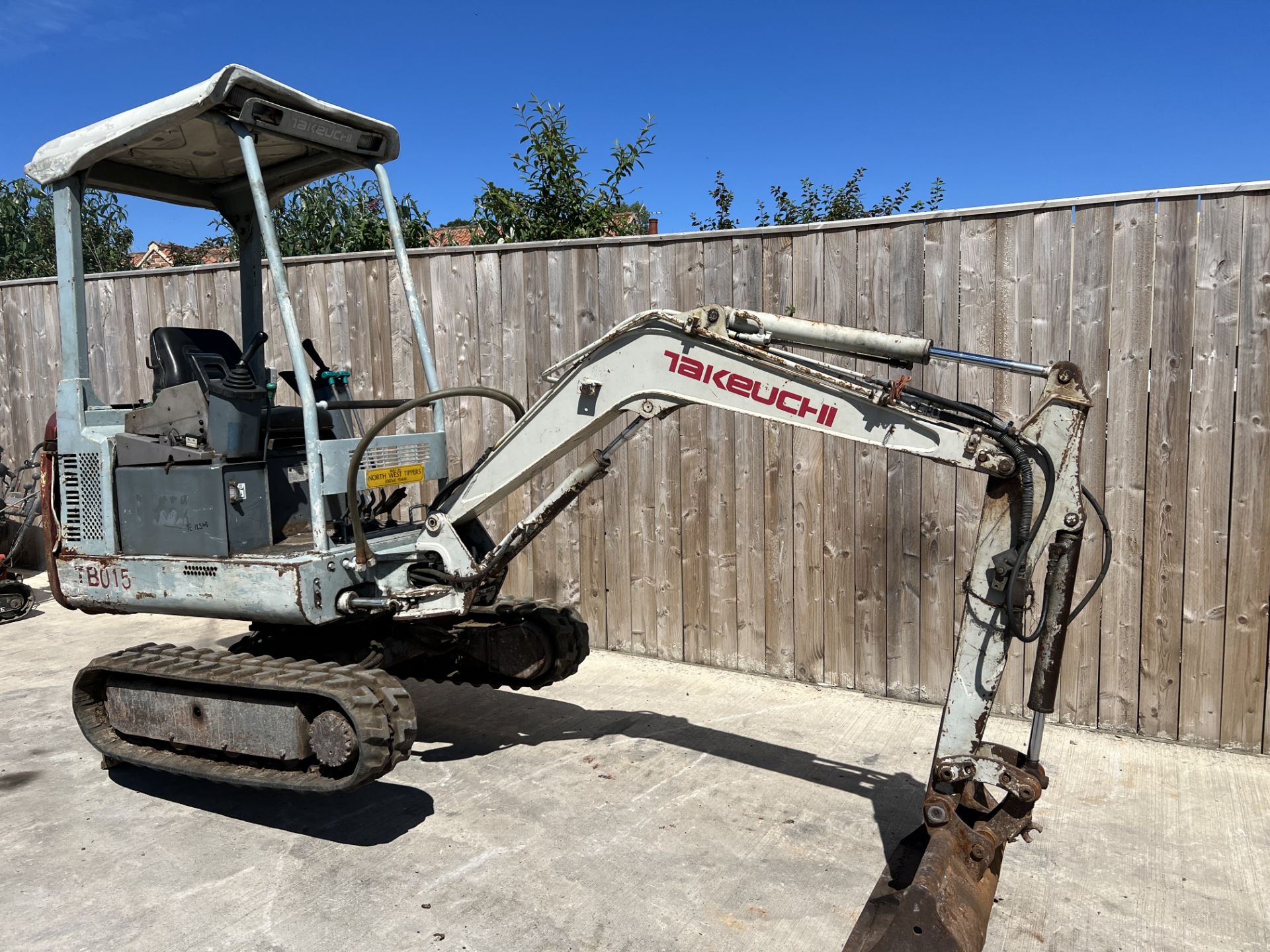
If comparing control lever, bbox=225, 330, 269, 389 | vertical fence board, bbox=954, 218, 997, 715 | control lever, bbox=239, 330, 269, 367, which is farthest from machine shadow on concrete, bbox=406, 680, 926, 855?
control lever, bbox=239, 330, 269, 367

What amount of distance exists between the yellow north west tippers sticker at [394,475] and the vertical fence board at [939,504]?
2854 millimetres

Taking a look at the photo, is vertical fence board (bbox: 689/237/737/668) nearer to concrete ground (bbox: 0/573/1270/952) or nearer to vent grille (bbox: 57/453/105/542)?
concrete ground (bbox: 0/573/1270/952)

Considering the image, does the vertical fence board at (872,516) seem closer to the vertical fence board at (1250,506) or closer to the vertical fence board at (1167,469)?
the vertical fence board at (1167,469)

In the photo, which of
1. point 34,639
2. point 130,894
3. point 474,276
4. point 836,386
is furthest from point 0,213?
point 836,386

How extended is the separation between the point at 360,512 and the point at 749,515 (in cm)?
242

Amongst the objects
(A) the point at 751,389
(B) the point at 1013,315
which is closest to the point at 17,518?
(A) the point at 751,389

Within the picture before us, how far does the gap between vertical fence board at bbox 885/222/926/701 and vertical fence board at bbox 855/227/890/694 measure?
31 mm

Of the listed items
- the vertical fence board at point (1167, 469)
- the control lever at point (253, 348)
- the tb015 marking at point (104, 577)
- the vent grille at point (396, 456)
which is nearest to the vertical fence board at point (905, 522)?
the vertical fence board at point (1167, 469)

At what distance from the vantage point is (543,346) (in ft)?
22.2

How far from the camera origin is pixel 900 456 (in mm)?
5699

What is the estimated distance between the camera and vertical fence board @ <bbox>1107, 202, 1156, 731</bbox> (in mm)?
5035

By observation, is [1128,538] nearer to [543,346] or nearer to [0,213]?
[543,346]

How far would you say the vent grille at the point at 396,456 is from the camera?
4.62m

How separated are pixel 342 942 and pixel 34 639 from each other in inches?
206
